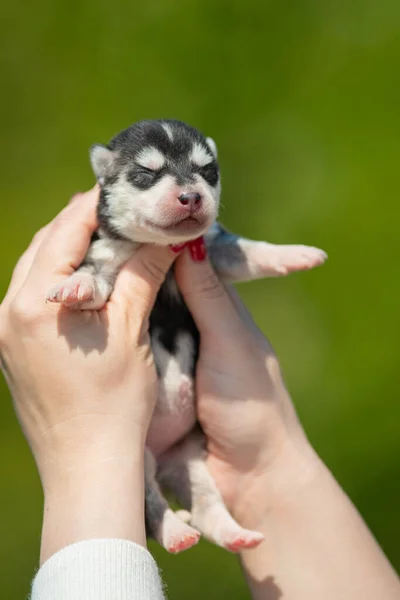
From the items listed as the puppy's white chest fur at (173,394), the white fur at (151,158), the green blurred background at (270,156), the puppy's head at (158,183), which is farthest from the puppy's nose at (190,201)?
the green blurred background at (270,156)

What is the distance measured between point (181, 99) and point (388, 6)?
202cm

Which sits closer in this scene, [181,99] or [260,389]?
[260,389]

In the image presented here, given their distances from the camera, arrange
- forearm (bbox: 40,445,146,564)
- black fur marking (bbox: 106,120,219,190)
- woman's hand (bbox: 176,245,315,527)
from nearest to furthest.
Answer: forearm (bbox: 40,445,146,564) → black fur marking (bbox: 106,120,219,190) → woman's hand (bbox: 176,245,315,527)

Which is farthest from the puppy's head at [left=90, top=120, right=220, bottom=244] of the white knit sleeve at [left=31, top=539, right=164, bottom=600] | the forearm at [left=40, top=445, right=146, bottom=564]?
the white knit sleeve at [left=31, top=539, right=164, bottom=600]

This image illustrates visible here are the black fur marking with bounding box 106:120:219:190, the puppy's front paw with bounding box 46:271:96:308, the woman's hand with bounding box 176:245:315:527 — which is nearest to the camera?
the puppy's front paw with bounding box 46:271:96:308

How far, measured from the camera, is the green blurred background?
6.20 metres

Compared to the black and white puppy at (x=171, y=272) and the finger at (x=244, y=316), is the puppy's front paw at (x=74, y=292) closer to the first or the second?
the black and white puppy at (x=171, y=272)

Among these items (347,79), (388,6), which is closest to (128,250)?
(347,79)

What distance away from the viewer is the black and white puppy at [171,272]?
8.51 feet

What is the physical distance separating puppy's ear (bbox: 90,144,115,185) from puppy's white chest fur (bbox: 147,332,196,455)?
2.07ft

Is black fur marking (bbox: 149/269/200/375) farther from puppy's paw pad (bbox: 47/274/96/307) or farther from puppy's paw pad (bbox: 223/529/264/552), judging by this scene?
puppy's paw pad (bbox: 223/529/264/552)

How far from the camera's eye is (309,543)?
103 inches

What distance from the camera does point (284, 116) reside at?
22.5 ft

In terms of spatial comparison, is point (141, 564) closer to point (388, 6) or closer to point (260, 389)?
point (260, 389)
